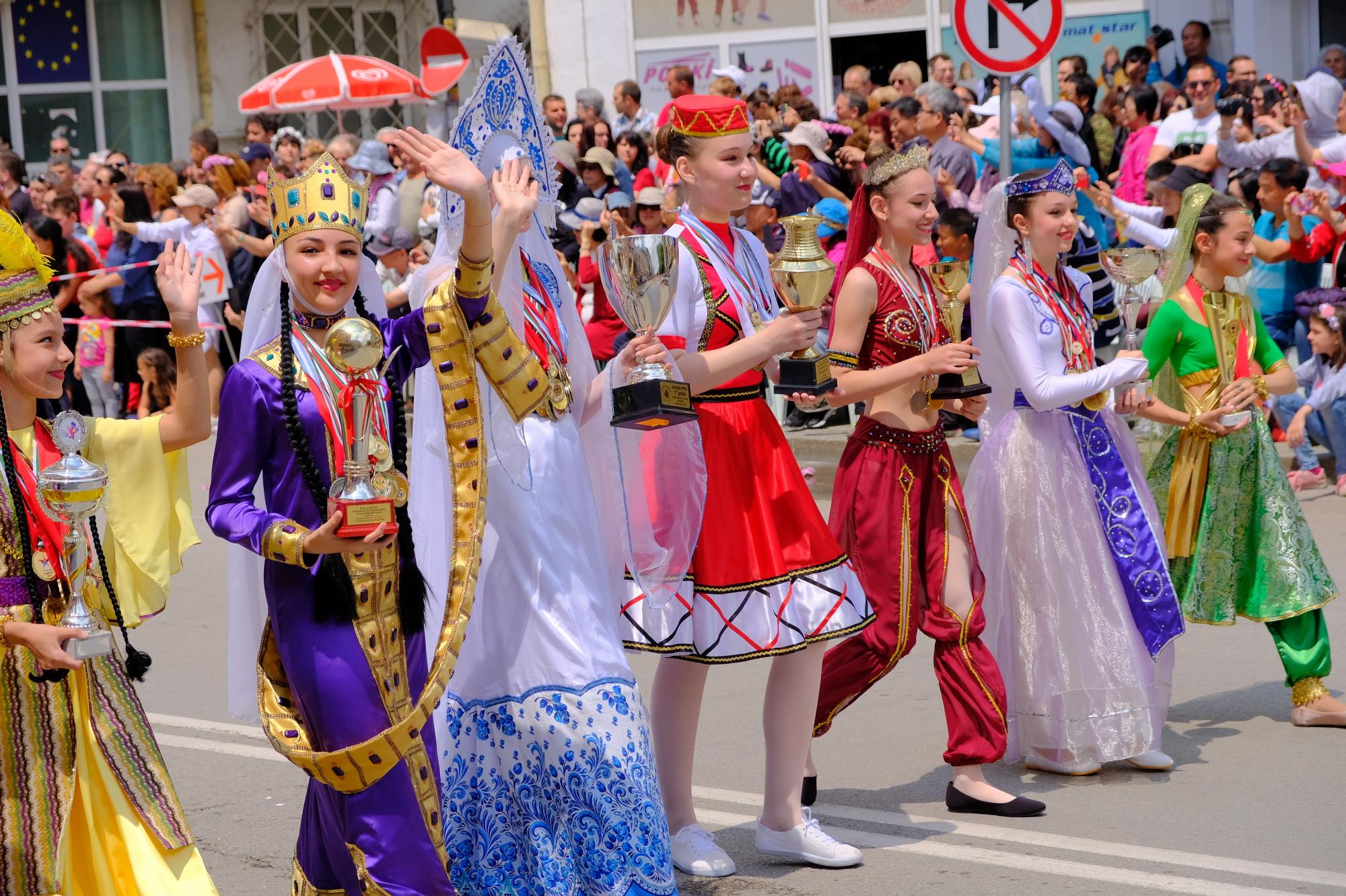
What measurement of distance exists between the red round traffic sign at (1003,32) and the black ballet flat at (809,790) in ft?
11.8

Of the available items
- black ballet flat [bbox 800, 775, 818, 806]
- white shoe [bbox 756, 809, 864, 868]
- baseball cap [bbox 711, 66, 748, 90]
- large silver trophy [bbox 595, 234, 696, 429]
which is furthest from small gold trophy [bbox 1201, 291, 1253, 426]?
baseball cap [bbox 711, 66, 748, 90]

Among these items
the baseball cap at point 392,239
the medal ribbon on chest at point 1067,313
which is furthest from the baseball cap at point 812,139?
the medal ribbon on chest at point 1067,313

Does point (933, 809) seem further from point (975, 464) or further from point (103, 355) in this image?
point (103, 355)

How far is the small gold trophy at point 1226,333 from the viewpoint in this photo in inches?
253

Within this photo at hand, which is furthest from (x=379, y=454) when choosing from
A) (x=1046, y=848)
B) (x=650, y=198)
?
(x=650, y=198)

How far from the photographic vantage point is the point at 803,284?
15.6ft

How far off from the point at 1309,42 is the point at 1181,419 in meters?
10.9

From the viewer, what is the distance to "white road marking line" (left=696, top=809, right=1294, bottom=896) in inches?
187

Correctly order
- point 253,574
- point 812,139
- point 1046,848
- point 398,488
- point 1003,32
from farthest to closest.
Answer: point 812,139
point 1003,32
point 1046,848
point 253,574
point 398,488

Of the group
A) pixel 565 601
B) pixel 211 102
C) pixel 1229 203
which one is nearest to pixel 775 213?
pixel 1229 203

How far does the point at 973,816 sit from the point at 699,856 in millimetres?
1027

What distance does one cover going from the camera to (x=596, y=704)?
432cm

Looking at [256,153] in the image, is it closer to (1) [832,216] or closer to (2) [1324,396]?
(1) [832,216]

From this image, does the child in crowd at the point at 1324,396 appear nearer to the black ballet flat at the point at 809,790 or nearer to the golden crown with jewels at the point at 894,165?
the golden crown with jewels at the point at 894,165
